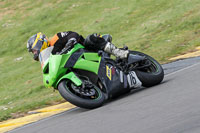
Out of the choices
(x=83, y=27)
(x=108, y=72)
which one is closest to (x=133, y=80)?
(x=108, y=72)

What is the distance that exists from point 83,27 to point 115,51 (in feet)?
54.3

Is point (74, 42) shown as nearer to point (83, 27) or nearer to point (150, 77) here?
point (150, 77)

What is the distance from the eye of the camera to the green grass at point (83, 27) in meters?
12.5

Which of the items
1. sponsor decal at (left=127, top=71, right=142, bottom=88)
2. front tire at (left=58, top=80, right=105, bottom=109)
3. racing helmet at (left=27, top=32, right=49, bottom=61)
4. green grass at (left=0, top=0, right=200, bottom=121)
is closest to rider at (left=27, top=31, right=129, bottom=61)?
racing helmet at (left=27, top=32, right=49, bottom=61)

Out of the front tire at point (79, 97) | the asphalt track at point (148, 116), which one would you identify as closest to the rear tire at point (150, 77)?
the asphalt track at point (148, 116)

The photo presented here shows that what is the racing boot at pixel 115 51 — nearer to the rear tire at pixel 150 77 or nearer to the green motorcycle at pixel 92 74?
the green motorcycle at pixel 92 74

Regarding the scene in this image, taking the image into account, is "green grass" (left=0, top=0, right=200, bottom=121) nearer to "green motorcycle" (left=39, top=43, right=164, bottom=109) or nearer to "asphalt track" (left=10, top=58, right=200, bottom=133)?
"green motorcycle" (left=39, top=43, right=164, bottom=109)

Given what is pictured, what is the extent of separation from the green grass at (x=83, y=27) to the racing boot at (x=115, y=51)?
237 cm

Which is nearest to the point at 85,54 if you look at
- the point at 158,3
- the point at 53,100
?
the point at 53,100

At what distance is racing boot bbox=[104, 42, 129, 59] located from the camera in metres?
6.74

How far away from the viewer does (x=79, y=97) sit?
19.0ft

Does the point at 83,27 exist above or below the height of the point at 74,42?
above

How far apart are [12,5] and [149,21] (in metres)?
16.1

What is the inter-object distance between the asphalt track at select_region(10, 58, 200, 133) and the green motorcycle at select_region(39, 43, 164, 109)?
13.3 inches
